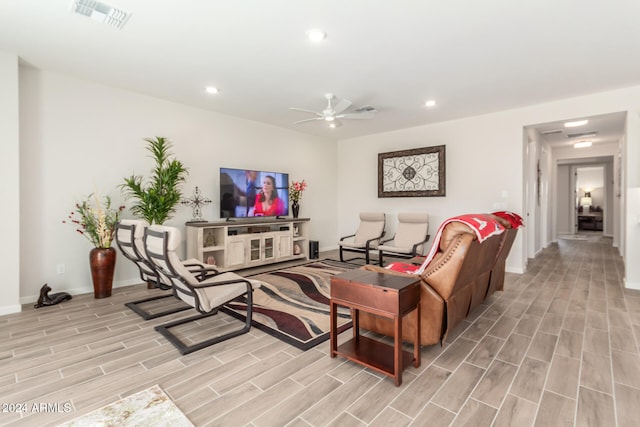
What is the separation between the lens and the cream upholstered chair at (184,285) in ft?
7.99

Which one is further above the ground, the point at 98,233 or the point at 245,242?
the point at 98,233

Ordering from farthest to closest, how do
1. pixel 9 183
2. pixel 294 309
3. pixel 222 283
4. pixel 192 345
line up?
pixel 294 309 → pixel 9 183 → pixel 222 283 → pixel 192 345

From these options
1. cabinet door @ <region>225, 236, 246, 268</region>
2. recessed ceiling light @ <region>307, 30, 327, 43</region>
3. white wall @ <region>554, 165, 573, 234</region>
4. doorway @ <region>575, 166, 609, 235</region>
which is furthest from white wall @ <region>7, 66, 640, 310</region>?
doorway @ <region>575, 166, 609, 235</region>

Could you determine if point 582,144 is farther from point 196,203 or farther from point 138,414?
point 138,414

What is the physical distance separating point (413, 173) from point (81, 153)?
5.50m

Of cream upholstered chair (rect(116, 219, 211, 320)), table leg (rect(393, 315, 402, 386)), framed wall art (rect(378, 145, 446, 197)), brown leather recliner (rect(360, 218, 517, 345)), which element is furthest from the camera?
framed wall art (rect(378, 145, 446, 197))

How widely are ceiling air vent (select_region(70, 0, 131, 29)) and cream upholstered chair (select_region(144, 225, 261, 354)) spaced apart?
176cm

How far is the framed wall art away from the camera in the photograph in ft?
19.6

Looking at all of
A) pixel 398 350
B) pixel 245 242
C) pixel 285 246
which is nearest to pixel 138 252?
pixel 245 242

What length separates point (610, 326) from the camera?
287 centimetres

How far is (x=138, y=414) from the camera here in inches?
66.7

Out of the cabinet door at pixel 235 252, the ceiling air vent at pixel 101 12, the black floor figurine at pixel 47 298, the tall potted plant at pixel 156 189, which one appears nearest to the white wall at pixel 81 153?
the tall potted plant at pixel 156 189

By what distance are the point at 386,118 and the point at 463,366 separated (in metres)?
4.49

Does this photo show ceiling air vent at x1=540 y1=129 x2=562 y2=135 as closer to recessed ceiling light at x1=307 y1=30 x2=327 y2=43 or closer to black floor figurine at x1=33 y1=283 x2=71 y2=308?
recessed ceiling light at x1=307 y1=30 x2=327 y2=43
